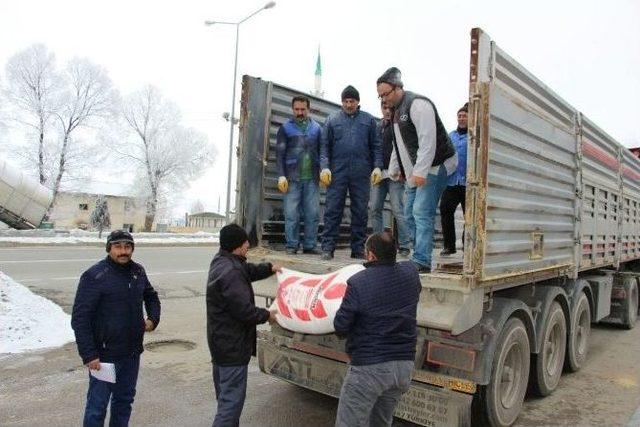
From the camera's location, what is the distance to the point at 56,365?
548 cm

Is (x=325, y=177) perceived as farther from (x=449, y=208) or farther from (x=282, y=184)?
(x=449, y=208)

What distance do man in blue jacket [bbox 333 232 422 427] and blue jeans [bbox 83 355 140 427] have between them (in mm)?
1464

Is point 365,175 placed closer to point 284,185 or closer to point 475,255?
point 284,185

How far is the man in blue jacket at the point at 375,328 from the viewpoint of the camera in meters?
2.91

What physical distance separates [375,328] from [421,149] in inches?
67.9

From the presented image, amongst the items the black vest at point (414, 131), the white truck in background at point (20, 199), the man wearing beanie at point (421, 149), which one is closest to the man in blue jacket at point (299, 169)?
the man wearing beanie at point (421, 149)

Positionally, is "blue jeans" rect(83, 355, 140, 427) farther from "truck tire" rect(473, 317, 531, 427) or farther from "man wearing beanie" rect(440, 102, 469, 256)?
"man wearing beanie" rect(440, 102, 469, 256)

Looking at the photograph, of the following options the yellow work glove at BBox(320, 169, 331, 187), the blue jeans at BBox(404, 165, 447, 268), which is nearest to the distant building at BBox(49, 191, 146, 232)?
the yellow work glove at BBox(320, 169, 331, 187)

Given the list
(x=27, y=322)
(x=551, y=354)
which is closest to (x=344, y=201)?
(x=551, y=354)

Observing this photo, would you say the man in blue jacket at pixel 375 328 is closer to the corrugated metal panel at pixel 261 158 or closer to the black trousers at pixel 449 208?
the corrugated metal panel at pixel 261 158

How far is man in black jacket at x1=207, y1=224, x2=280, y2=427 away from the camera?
3.21 metres

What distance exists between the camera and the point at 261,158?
5.14 metres

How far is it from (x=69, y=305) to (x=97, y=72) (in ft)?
100

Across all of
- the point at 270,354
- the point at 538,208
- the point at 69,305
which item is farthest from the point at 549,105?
the point at 69,305
